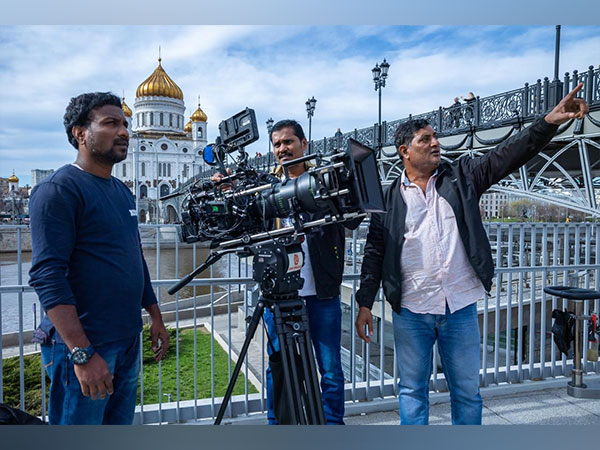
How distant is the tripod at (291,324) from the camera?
67.4 inches

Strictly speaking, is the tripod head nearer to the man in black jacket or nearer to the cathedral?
the man in black jacket

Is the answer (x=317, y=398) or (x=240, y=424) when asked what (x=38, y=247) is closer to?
(x=317, y=398)

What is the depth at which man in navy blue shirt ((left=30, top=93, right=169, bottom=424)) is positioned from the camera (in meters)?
1.46

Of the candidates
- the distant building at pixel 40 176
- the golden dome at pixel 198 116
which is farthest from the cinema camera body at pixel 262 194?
the golden dome at pixel 198 116

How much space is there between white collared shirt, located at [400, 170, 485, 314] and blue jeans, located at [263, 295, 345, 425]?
0.33 m

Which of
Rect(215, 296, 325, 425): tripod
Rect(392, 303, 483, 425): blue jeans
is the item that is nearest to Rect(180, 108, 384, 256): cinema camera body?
Rect(215, 296, 325, 425): tripod

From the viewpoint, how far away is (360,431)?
2365 mm

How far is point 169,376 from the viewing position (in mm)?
6816

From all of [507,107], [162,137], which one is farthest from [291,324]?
[162,137]

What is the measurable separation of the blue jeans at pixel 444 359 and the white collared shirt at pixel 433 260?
0.06 meters

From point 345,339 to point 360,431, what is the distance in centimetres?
846

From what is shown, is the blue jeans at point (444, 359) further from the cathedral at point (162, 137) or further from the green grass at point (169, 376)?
the cathedral at point (162, 137)

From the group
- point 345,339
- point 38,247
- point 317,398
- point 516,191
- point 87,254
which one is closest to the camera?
point 38,247
